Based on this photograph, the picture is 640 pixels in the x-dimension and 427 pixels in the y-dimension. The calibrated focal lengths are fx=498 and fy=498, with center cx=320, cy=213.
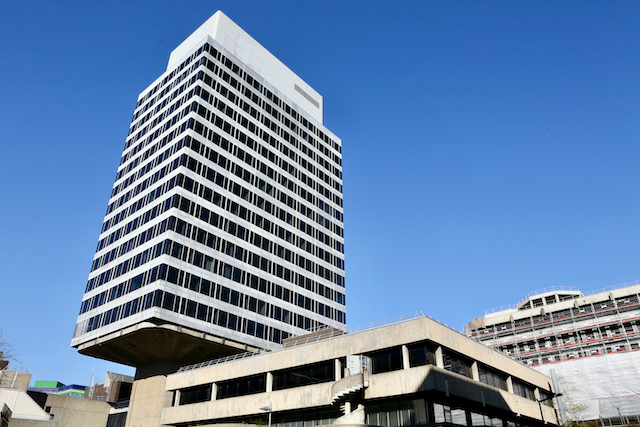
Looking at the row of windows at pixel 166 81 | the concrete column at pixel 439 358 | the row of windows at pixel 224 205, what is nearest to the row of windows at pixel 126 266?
the row of windows at pixel 224 205

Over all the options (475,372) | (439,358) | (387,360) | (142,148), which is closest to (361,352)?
(387,360)

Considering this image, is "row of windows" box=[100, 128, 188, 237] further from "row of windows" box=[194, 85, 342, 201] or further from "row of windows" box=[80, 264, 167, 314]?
A: "row of windows" box=[80, 264, 167, 314]

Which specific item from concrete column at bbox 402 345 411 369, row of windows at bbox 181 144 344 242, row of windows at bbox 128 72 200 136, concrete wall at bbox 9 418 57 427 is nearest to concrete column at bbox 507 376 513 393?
concrete column at bbox 402 345 411 369

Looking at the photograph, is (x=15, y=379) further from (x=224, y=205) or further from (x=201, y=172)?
(x=201, y=172)

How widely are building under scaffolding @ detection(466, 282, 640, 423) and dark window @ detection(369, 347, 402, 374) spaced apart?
1420 inches

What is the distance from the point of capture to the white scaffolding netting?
63.6m

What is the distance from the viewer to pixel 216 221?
67875mm

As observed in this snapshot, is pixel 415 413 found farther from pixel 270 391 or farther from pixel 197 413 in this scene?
pixel 197 413

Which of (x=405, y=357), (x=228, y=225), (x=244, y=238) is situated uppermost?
(x=228, y=225)

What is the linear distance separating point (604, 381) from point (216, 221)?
191 feet

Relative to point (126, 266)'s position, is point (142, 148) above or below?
above

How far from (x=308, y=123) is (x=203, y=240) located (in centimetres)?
3837

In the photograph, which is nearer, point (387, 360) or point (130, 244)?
point (387, 360)

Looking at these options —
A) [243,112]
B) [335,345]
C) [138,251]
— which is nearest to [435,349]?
[335,345]
